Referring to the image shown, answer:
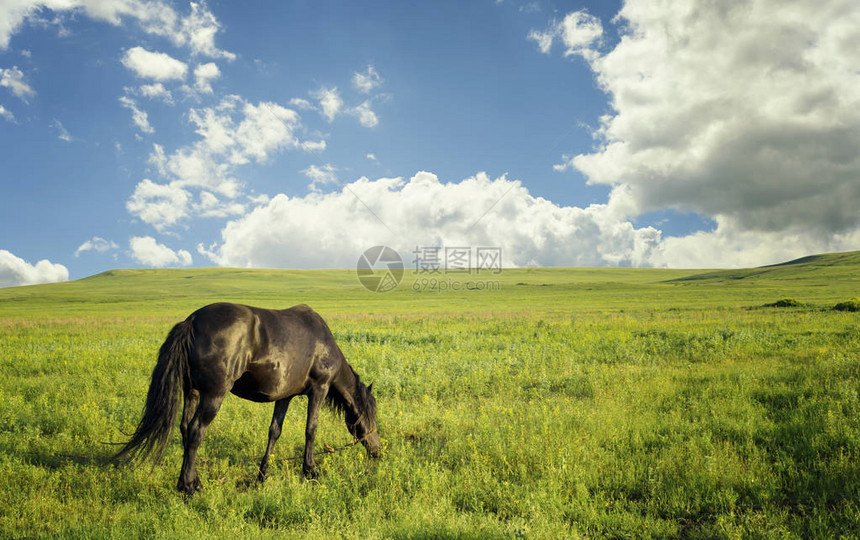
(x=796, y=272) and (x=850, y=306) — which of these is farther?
(x=796, y=272)

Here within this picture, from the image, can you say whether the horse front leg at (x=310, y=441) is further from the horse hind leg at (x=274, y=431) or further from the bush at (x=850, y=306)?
the bush at (x=850, y=306)

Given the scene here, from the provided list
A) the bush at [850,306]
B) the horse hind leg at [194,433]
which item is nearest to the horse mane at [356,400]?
the horse hind leg at [194,433]

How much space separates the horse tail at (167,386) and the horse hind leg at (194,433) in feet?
1.02

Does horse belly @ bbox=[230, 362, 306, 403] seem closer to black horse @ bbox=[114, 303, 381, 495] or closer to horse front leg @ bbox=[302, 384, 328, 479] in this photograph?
black horse @ bbox=[114, 303, 381, 495]

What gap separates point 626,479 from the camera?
568 cm

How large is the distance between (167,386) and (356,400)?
2834 millimetres

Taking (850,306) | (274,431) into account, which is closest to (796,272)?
(850,306)

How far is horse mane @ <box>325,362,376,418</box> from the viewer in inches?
272

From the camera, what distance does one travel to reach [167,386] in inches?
209

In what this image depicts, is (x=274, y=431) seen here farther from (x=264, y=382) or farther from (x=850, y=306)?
(x=850, y=306)

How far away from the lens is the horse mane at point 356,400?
690cm

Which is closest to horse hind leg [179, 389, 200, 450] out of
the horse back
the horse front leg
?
the horse back

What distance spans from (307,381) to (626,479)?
191 inches

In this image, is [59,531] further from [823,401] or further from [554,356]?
[554,356]
